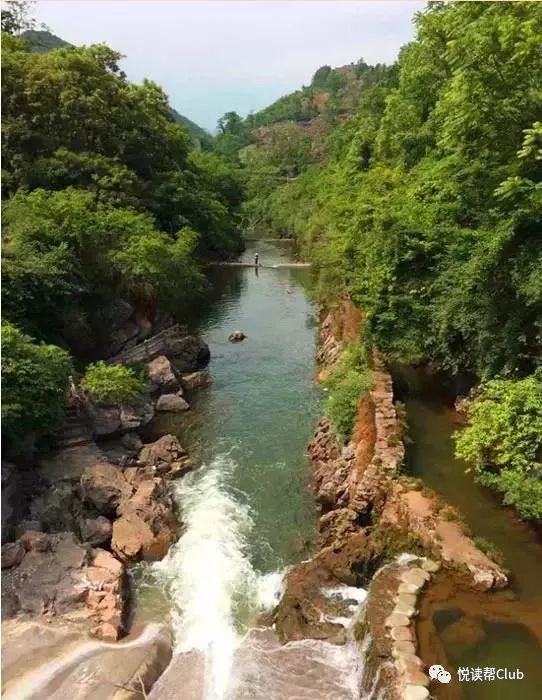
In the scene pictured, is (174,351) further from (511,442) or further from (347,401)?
(511,442)

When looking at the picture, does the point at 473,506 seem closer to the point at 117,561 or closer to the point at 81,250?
the point at 117,561

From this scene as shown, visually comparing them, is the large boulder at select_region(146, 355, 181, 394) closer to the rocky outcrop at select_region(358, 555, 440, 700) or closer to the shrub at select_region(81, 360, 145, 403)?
the shrub at select_region(81, 360, 145, 403)

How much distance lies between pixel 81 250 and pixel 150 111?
1763cm

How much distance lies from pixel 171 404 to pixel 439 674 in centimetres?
1473

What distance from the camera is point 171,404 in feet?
74.2

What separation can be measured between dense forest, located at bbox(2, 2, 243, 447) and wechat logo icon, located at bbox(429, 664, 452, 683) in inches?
412

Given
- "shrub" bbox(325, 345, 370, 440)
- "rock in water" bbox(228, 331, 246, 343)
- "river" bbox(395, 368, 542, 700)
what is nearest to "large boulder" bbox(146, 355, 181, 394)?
"shrub" bbox(325, 345, 370, 440)

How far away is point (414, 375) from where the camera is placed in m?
21.9

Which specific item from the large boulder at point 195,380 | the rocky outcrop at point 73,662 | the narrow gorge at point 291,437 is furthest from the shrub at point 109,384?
the rocky outcrop at point 73,662

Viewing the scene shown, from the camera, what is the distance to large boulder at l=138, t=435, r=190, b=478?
18453 millimetres

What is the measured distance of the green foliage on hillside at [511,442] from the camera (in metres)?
12.6

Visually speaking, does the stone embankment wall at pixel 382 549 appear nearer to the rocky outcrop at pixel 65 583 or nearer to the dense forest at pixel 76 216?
the rocky outcrop at pixel 65 583

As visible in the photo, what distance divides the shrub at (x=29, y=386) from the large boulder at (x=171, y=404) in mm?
5674

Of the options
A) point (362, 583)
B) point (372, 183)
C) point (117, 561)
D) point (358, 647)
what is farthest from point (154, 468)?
point (372, 183)
